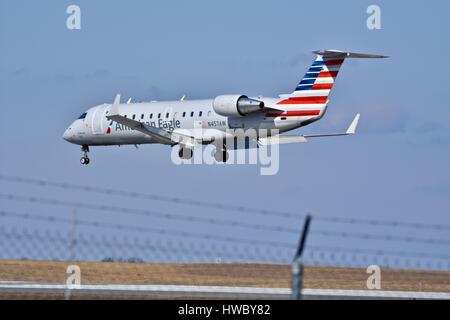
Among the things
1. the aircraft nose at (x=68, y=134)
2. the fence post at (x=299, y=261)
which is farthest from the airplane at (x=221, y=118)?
the fence post at (x=299, y=261)

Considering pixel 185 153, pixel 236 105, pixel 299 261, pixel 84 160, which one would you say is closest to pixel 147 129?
pixel 185 153

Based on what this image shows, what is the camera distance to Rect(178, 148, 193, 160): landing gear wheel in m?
49.1

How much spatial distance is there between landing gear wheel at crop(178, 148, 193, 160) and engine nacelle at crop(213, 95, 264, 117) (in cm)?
369

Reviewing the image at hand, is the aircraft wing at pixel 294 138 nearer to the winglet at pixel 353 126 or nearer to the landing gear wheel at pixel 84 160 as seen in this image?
the winglet at pixel 353 126

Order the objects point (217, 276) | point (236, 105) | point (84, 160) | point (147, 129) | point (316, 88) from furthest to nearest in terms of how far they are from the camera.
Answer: point (84, 160)
point (147, 129)
point (316, 88)
point (236, 105)
point (217, 276)

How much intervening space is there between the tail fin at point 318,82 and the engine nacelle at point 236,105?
1.29 meters

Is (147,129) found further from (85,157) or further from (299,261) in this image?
(299,261)

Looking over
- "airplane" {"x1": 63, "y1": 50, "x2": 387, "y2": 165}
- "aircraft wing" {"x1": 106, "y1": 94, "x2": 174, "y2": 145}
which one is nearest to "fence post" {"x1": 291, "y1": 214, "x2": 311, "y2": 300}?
"airplane" {"x1": 63, "y1": 50, "x2": 387, "y2": 165}

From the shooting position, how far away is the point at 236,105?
149 ft

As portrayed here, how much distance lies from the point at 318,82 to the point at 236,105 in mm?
3982

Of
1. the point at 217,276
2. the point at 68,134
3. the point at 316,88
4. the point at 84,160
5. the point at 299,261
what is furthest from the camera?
the point at 68,134
